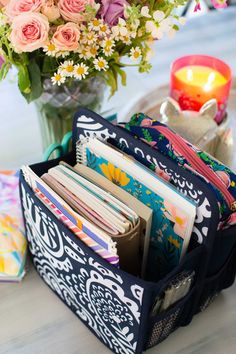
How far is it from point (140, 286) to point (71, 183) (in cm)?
18

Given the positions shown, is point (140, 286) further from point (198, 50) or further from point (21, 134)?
point (198, 50)

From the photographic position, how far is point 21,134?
1.03 metres

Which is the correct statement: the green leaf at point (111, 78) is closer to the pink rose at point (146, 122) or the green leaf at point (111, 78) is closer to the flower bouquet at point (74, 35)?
the flower bouquet at point (74, 35)

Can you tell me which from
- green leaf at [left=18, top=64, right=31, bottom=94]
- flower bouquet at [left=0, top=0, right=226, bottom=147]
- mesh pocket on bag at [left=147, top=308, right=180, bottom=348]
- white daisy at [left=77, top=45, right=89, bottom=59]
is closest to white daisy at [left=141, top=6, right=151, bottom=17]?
flower bouquet at [left=0, top=0, right=226, bottom=147]

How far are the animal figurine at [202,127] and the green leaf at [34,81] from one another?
0.77ft

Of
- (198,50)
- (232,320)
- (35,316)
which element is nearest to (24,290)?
(35,316)

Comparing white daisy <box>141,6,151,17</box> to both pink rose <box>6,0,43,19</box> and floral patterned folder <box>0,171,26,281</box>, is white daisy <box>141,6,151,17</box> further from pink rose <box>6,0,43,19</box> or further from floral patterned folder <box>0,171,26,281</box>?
floral patterned folder <box>0,171,26,281</box>

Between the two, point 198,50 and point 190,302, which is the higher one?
point 198,50

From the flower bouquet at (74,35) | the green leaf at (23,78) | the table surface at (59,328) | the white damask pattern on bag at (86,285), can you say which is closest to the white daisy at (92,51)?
the flower bouquet at (74,35)

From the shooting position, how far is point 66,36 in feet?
2.15

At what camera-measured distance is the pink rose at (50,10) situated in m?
0.64

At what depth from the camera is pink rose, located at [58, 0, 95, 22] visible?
64 cm

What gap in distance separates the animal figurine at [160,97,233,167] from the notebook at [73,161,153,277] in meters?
0.23

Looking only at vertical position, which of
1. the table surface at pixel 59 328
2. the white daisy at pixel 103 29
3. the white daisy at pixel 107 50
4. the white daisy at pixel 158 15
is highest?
the white daisy at pixel 158 15
